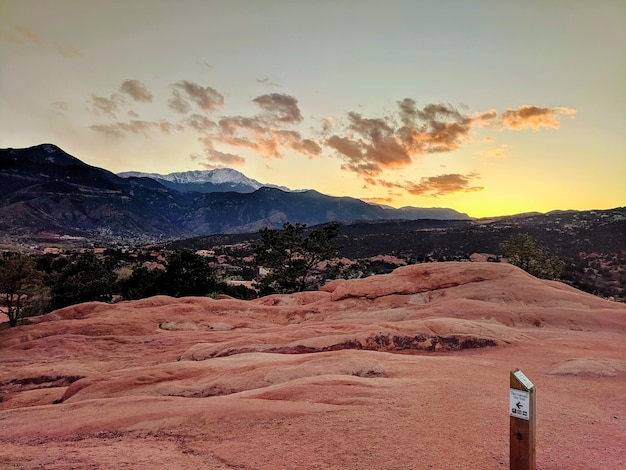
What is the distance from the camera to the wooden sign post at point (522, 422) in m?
4.11

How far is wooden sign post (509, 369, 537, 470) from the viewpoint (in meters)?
4.11

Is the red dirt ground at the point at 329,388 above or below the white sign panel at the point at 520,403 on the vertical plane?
below

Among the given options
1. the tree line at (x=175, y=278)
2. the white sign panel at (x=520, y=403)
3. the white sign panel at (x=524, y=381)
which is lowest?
the tree line at (x=175, y=278)

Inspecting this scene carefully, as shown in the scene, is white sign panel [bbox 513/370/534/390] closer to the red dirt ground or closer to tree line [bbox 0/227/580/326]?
the red dirt ground

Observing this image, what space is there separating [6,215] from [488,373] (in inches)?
6322

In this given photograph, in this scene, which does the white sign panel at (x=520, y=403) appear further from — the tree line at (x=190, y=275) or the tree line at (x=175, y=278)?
the tree line at (x=190, y=275)

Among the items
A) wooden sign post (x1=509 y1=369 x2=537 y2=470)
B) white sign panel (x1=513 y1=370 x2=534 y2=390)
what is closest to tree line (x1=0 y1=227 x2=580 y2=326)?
wooden sign post (x1=509 y1=369 x2=537 y2=470)

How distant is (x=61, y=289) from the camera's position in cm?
3347

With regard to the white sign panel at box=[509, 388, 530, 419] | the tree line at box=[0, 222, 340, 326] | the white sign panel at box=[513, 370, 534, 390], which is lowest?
the tree line at box=[0, 222, 340, 326]

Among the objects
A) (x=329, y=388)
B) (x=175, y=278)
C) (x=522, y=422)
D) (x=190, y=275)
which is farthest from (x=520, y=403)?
(x=175, y=278)

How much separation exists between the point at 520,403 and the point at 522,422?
0.23 meters

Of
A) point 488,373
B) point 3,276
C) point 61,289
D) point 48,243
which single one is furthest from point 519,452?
point 48,243

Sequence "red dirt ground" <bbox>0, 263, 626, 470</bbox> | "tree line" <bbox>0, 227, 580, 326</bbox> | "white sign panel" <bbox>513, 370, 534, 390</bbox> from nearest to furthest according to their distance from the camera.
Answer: "white sign panel" <bbox>513, 370, 534, 390</bbox>
"red dirt ground" <bbox>0, 263, 626, 470</bbox>
"tree line" <bbox>0, 227, 580, 326</bbox>

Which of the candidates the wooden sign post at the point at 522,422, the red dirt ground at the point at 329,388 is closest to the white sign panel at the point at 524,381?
the wooden sign post at the point at 522,422
